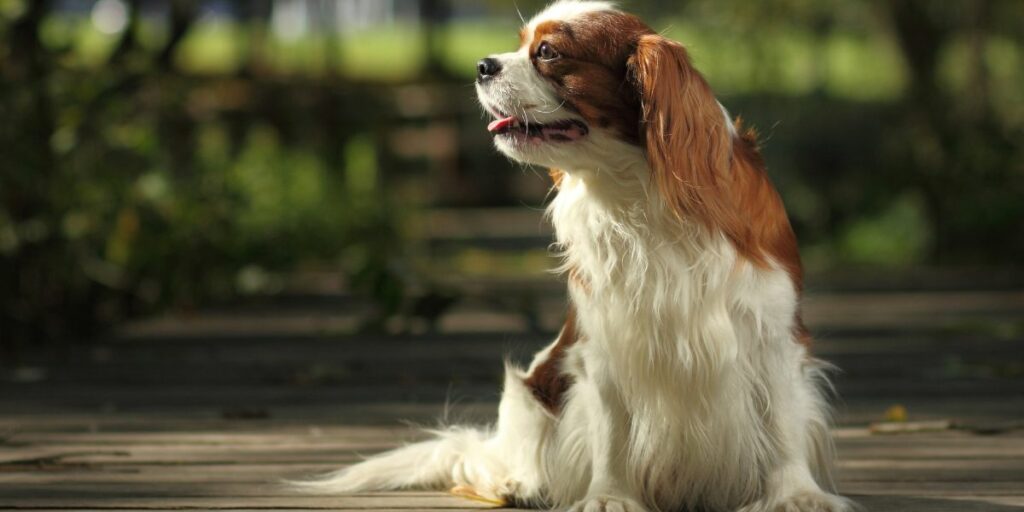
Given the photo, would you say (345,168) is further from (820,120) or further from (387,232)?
(820,120)

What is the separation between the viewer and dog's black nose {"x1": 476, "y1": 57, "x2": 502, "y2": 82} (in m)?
3.24

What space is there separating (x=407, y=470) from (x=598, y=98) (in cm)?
106

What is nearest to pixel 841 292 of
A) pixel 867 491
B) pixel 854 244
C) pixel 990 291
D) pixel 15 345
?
pixel 990 291

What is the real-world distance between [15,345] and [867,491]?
4.03m

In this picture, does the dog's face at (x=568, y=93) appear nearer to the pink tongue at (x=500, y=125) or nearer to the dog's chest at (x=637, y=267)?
the pink tongue at (x=500, y=125)

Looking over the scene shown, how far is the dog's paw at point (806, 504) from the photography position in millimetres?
3057

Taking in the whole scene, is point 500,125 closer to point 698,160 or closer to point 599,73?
point 599,73

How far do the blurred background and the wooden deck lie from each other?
0.30 meters

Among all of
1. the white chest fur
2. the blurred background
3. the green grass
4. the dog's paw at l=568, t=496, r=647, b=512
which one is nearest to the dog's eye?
the white chest fur

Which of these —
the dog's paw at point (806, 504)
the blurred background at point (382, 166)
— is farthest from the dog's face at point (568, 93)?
the dog's paw at point (806, 504)

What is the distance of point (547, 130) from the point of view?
316 cm

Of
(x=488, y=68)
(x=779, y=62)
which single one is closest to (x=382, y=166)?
(x=779, y=62)

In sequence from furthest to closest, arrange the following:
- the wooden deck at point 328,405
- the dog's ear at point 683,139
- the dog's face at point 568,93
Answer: the wooden deck at point 328,405 → the dog's face at point 568,93 → the dog's ear at point 683,139

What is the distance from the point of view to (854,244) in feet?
36.5
